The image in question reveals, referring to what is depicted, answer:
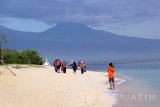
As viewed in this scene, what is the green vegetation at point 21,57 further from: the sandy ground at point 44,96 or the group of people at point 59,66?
the sandy ground at point 44,96

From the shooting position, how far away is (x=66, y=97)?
24.1 meters

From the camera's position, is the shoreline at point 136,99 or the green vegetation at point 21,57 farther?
the green vegetation at point 21,57

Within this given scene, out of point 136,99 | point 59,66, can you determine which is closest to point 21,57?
point 59,66

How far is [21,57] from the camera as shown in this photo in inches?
2057

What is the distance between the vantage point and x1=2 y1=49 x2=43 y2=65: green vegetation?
48.9 m

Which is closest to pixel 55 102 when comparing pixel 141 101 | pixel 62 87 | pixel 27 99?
pixel 27 99

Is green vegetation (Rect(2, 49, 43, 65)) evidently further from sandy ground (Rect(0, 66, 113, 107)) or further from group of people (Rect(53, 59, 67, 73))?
sandy ground (Rect(0, 66, 113, 107))

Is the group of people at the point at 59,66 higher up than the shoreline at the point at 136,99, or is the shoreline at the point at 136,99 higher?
the group of people at the point at 59,66

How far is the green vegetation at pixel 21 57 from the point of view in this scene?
48931mm

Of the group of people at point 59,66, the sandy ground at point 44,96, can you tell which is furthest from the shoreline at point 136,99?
the group of people at point 59,66

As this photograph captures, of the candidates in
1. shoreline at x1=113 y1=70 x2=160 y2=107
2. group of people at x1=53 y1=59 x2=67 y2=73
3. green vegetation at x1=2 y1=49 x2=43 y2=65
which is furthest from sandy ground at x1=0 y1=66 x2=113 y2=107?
green vegetation at x1=2 y1=49 x2=43 y2=65

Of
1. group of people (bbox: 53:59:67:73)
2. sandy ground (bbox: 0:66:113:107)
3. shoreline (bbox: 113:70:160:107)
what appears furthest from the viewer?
group of people (bbox: 53:59:67:73)

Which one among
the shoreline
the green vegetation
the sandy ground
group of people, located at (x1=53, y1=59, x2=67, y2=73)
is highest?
the green vegetation

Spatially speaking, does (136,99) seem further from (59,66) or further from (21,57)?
(21,57)
